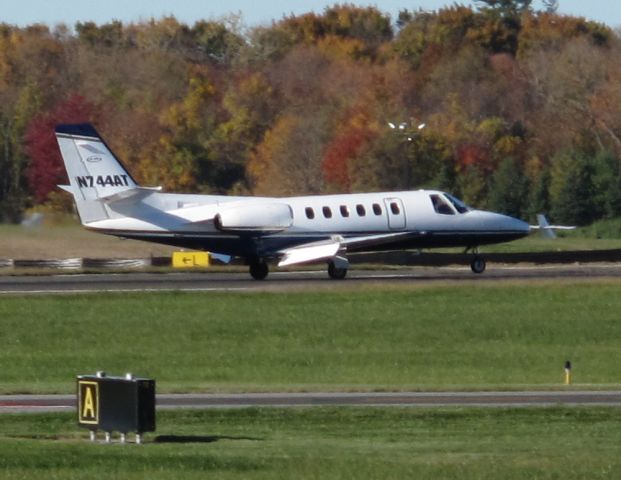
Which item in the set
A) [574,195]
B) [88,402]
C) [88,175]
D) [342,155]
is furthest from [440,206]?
[342,155]

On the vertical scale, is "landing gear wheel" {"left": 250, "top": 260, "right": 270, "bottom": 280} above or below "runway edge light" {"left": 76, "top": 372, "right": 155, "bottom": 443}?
above

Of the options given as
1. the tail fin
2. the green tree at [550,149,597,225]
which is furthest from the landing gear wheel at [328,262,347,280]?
the green tree at [550,149,597,225]

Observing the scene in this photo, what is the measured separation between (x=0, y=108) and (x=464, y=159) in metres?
29.4

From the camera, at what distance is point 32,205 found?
75.9 m

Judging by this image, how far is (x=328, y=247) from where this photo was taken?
2057 inches

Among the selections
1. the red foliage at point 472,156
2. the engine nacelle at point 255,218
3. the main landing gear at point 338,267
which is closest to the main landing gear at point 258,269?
the engine nacelle at point 255,218

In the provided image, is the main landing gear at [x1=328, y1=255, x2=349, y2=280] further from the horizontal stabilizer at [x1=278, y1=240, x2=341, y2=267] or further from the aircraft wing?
the horizontal stabilizer at [x1=278, y1=240, x2=341, y2=267]

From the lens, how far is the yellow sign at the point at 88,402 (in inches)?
897

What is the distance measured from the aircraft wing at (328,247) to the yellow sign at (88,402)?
2903 centimetres

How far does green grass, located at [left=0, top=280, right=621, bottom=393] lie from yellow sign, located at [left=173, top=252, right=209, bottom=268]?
523 inches

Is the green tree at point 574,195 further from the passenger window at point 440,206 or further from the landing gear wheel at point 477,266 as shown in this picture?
the passenger window at point 440,206

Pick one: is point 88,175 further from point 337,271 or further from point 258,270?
point 337,271

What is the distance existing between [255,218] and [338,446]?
29.5 metres

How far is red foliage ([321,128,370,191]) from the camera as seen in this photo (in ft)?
301
